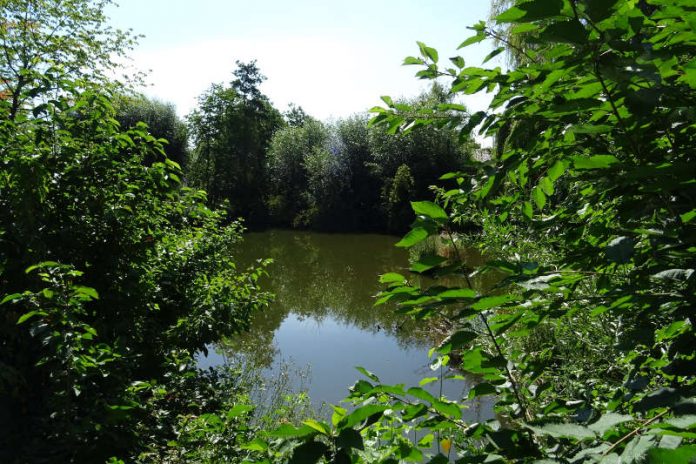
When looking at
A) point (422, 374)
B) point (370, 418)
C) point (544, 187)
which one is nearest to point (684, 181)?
point (544, 187)

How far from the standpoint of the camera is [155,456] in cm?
281

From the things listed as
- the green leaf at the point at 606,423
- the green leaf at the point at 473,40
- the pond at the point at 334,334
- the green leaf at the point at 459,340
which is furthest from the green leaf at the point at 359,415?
the pond at the point at 334,334

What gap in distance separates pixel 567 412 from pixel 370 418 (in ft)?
1.71

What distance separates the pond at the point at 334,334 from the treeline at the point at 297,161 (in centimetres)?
676

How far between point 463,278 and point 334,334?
8202 millimetres

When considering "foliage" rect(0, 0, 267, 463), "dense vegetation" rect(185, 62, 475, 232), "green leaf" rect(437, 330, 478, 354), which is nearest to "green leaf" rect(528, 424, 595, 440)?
"green leaf" rect(437, 330, 478, 354)

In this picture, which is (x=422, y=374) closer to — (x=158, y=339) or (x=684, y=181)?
(x=158, y=339)

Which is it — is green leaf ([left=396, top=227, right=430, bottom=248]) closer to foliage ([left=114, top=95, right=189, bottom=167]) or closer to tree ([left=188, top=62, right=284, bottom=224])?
tree ([left=188, top=62, right=284, bottom=224])

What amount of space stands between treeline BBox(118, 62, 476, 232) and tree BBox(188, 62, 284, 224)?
0.07 meters

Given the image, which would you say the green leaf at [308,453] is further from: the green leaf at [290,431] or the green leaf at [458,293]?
the green leaf at [458,293]

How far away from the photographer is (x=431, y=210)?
2.98 ft

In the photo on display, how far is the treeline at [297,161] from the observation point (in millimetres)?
24109

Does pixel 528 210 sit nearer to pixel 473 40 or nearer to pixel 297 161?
pixel 473 40

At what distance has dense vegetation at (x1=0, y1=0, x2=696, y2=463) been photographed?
832 millimetres
